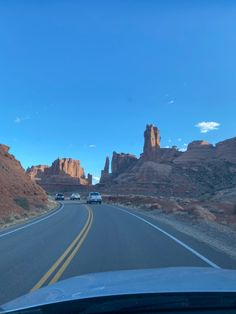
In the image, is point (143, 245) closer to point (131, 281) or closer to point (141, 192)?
point (131, 281)

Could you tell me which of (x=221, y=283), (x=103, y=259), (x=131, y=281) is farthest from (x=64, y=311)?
(x=103, y=259)

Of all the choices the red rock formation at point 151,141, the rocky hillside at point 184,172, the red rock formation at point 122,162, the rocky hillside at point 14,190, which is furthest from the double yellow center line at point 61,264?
the red rock formation at point 122,162

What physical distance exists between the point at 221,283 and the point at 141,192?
4194 inches

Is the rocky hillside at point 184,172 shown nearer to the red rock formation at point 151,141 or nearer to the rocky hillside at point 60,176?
the red rock formation at point 151,141

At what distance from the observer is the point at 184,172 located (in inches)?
4688

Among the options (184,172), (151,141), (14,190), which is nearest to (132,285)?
(14,190)

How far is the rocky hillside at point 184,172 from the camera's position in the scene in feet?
359

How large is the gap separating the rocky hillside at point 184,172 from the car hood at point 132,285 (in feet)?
289

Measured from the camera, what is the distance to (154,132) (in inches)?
6117

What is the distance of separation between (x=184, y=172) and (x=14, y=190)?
71654 mm

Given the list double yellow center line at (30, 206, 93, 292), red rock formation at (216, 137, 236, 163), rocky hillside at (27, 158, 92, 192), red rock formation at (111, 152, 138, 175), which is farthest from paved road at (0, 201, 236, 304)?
red rock formation at (111, 152, 138, 175)

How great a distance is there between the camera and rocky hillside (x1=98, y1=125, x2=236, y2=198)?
359ft

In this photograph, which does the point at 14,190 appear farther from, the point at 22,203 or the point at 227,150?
the point at 227,150

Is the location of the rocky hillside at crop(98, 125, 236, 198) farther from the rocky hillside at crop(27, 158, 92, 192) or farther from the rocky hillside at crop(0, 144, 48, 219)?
the rocky hillside at crop(0, 144, 48, 219)
